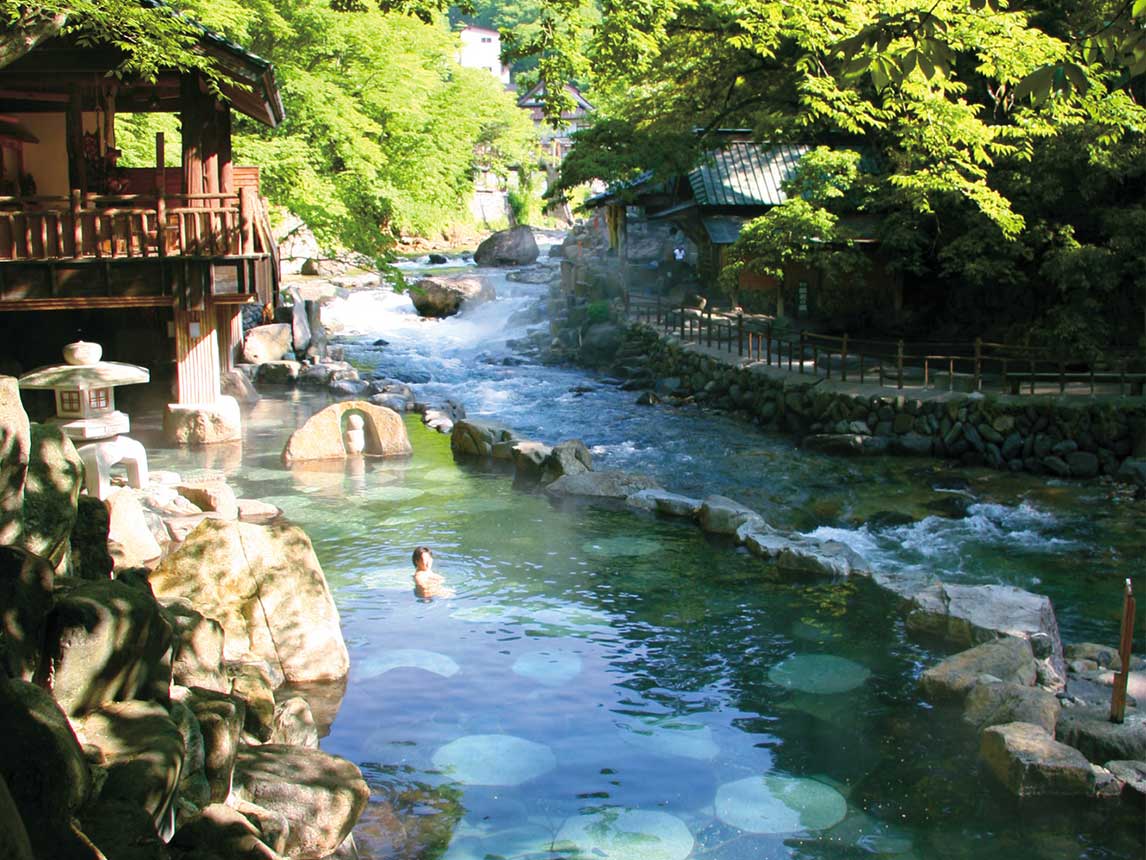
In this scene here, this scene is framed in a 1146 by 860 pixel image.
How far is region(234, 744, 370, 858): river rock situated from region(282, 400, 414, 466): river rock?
440 inches

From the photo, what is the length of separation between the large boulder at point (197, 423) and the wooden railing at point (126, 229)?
10.1 feet

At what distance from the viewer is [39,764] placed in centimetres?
431

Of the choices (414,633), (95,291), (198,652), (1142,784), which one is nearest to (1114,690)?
(1142,784)

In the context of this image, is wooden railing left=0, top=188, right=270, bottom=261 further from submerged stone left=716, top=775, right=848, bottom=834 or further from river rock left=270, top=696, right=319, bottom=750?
submerged stone left=716, top=775, right=848, bottom=834

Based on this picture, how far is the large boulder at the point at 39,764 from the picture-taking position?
4207mm

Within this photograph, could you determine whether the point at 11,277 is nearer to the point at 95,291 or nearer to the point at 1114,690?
the point at 95,291

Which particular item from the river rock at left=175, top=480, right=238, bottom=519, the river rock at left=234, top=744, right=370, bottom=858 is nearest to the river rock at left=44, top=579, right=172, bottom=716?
the river rock at left=234, top=744, right=370, bottom=858

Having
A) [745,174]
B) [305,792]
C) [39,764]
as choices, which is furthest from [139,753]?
[745,174]

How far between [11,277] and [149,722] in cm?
1222

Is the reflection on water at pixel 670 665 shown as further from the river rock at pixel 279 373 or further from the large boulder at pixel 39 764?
the river rock at pixel 279 373

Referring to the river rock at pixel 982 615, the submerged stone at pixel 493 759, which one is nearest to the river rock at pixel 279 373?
the river rock at pixel 982 615

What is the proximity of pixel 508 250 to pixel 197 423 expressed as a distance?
32.0 meters

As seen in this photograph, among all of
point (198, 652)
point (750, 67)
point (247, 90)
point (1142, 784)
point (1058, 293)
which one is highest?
point (750, 67)

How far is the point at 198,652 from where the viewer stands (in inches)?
292
